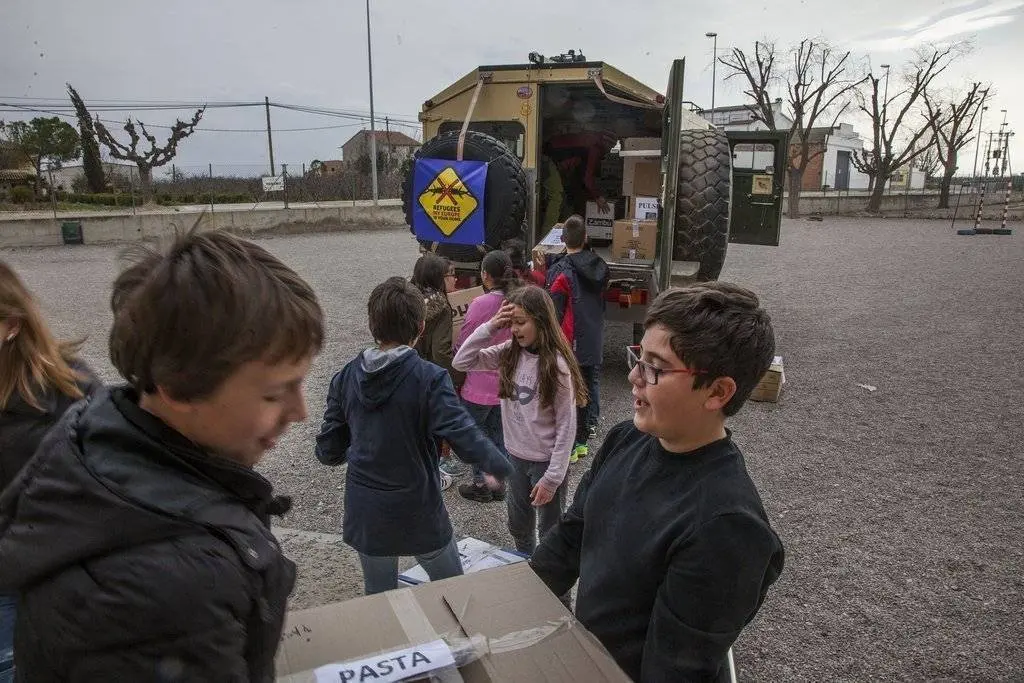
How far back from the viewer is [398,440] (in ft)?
7.88

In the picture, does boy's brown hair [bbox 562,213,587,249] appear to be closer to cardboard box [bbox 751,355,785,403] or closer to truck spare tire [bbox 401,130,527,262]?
truck spare tire [bbox 401,130,527,262]

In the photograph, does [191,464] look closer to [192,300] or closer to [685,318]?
[192,300]

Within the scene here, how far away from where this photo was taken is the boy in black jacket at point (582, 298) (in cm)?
481

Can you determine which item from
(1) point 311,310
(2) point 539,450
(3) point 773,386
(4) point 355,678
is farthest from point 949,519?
(1) point 311,310

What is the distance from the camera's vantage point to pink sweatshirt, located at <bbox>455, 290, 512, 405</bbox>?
Result: 3896mm

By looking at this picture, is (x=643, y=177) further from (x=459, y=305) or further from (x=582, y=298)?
(x=459, y=305)

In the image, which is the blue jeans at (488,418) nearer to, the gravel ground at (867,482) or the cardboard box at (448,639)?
the gravel ground at (867,482)

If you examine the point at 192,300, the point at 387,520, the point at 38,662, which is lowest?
the point at 387,520

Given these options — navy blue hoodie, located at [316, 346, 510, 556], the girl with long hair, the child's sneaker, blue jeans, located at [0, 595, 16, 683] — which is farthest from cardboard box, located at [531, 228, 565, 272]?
blue jeans, located at [0, 595, 16, 683]

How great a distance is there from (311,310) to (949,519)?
13.3 feet

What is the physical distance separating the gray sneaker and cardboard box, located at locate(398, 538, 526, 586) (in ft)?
2.78

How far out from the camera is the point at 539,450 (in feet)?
9.89

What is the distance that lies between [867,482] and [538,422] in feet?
8.10

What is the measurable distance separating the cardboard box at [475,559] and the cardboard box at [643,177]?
15.5ft
